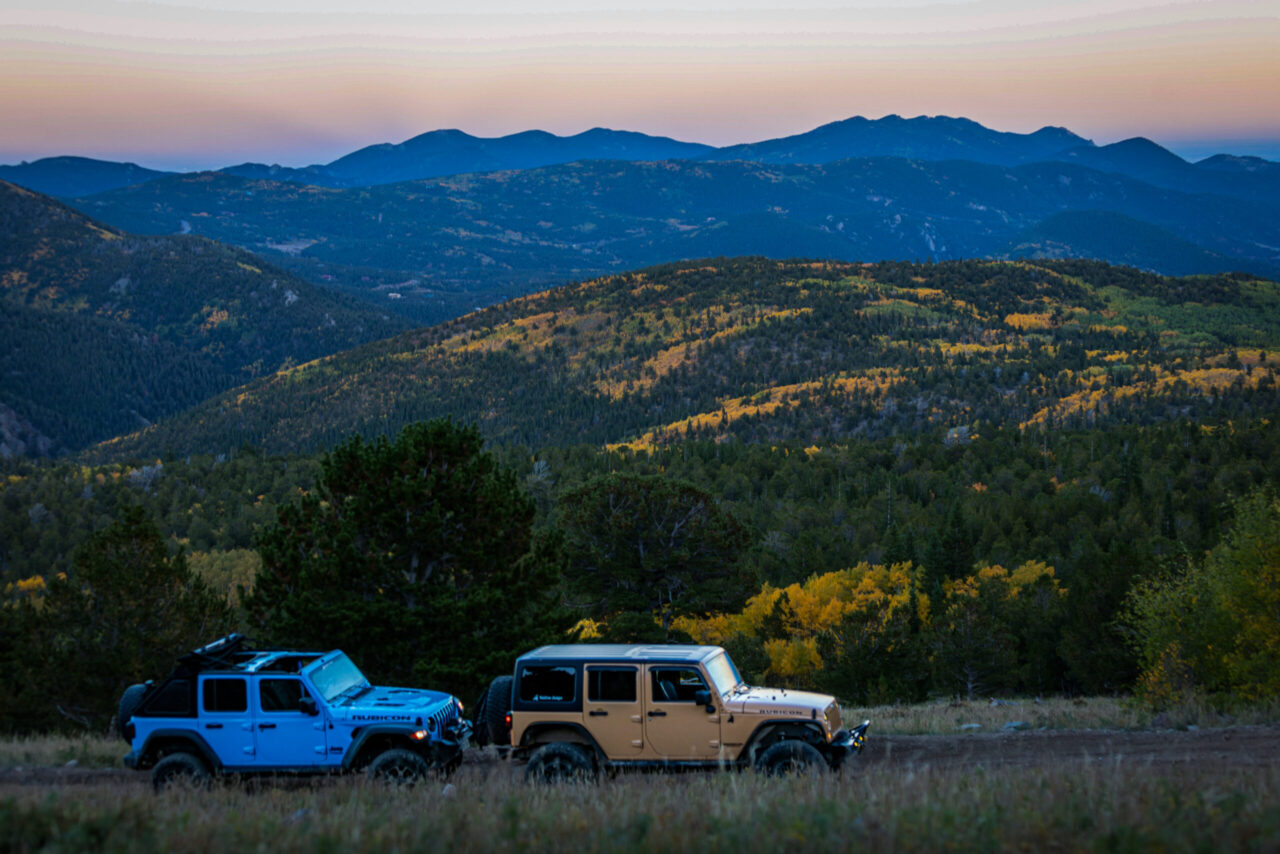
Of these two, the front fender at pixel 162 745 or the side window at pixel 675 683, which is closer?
the side window at pixel 675 683

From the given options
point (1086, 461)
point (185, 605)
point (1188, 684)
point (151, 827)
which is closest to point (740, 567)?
point (1188, 684)

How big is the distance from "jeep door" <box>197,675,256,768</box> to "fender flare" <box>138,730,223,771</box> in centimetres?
7

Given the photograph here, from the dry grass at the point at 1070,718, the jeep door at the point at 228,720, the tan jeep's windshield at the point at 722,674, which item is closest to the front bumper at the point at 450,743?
the jeep door at the point at 228,720

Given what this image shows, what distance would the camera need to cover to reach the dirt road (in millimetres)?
13216

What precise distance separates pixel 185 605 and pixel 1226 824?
28916 millimetres

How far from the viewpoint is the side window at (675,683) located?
13.2 meters

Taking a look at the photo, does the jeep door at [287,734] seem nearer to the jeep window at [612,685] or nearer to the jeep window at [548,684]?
the jeep window at [548,684]

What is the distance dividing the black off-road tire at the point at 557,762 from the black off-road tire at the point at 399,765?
1.49m

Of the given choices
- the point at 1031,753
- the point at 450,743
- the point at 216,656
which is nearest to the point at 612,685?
the point at 450,743

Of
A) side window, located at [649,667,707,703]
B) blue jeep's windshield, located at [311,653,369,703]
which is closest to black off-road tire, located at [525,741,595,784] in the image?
side window, located at [649,667,707,703]

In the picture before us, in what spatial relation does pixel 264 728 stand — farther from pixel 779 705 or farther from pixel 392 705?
pixel 779 705

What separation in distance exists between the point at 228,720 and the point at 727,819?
824 centimetres

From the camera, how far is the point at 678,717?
43.1ft

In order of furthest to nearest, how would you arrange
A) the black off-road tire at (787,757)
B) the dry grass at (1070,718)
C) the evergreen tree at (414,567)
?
the evergreen tree at (414,567) → the dry grass at (1070,718) → the black off-road tire at (787,757)
